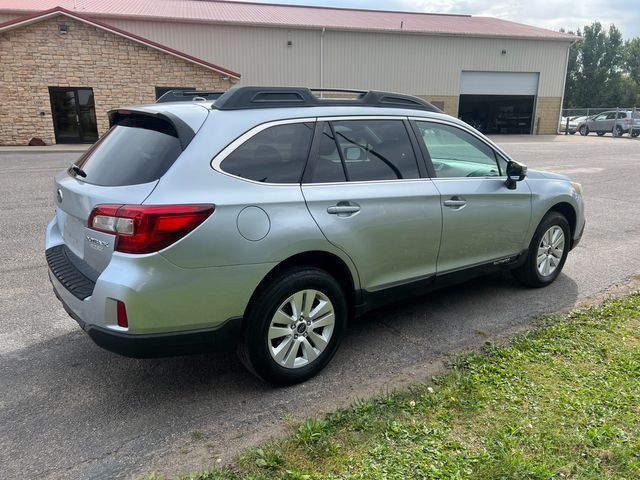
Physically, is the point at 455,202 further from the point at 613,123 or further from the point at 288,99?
the point at 613,123

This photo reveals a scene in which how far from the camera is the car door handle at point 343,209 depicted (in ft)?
10.8

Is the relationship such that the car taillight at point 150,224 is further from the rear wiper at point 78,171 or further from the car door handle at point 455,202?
the car door handle at point 455,202

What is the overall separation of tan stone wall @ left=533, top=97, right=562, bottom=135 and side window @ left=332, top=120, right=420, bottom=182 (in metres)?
36.0

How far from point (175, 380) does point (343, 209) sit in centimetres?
157

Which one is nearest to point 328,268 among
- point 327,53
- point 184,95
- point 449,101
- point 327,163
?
point 327,163

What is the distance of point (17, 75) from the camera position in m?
21.9

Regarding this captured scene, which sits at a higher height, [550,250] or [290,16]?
[290,16]

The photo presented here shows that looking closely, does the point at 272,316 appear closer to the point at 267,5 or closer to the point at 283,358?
the point at 283,358

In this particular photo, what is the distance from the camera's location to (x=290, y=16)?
105 ft

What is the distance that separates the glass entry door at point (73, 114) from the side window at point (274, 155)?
74.7 ft

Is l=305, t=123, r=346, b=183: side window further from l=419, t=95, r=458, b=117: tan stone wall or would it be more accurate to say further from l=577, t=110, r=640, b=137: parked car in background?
l=577, t=110, r=640, b=137: parked car in background

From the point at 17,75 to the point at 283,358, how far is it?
23.8 m

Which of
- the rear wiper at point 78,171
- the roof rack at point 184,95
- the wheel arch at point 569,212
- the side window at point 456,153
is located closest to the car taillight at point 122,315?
the rear wiper at point 78,171

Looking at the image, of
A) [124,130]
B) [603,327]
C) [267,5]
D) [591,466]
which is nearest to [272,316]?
[124,130]
